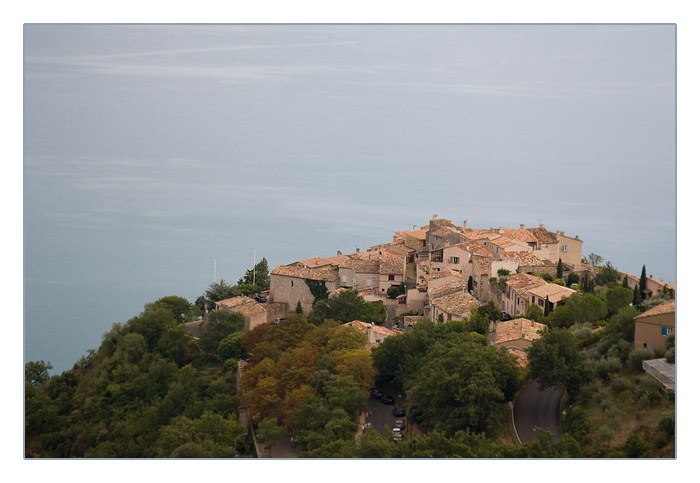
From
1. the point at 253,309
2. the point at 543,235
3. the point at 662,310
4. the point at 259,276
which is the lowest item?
the point at 253,309

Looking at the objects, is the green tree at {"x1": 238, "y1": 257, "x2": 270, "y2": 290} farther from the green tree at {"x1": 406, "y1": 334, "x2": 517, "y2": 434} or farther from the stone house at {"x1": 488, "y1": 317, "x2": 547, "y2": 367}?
the green tree at {"x1": 406, "y1": 334, "x2": 517, "y2": 434}

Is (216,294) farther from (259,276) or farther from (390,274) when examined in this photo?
(390,274)

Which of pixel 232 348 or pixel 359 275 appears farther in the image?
pixel 359 275

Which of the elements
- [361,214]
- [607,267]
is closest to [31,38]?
[607,267]

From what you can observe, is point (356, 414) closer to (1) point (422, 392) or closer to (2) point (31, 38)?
(1) point (422, 392)

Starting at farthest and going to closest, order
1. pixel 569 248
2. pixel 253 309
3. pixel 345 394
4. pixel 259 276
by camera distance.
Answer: pixel 259 276
pixel 569 248
pixel 253 309
pixel 345 394

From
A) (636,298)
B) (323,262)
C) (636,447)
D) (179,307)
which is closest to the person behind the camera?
(636,447)

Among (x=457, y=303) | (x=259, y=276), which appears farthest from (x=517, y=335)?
(x=259, y=276)

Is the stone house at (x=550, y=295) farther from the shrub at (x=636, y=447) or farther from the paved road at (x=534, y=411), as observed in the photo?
the shrub at (x=636, y=447)
